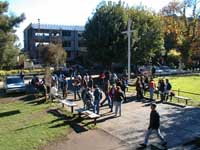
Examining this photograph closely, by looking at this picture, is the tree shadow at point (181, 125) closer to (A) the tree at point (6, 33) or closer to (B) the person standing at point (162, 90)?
(B) the person standing at point (162, 90)

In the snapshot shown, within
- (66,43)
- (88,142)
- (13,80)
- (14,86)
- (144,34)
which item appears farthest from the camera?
(66,43)

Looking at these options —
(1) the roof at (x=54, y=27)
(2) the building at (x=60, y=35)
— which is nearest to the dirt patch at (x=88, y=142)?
(2) the building at (x=60, y=35)

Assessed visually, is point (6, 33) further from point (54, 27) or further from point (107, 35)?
point (54, 27)

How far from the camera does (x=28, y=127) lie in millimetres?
16453

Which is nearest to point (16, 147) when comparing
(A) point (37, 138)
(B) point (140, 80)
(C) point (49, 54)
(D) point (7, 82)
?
(A) point (37, 138)

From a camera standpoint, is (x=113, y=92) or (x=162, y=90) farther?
(x=162, y=90)

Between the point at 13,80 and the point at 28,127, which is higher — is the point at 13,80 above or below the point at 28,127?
above

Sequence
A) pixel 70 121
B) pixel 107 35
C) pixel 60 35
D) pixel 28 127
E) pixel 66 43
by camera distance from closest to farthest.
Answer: pixel 28 127
pixel 70 121
pixel 107 35
pixel 60 35
pixel 66 43

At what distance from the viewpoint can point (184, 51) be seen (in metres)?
57.5

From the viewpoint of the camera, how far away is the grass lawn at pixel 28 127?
45.4 ft

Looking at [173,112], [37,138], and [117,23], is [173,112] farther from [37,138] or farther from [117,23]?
[117,23]

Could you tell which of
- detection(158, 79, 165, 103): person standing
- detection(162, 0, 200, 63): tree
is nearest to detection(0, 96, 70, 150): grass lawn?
detection(158, 79, 165, 103): person standing

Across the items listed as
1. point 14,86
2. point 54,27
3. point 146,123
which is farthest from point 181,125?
point 54,27

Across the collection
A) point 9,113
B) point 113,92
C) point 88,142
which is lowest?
point 88,142
